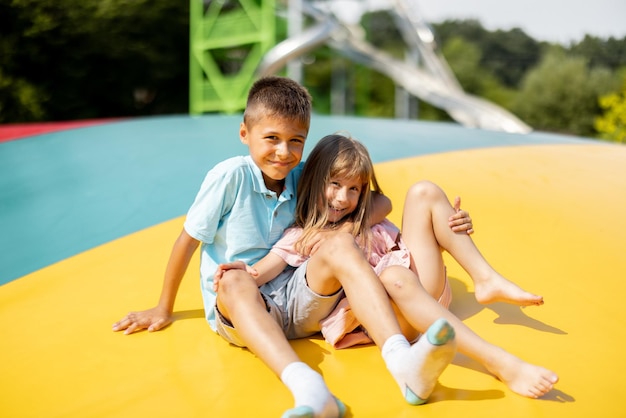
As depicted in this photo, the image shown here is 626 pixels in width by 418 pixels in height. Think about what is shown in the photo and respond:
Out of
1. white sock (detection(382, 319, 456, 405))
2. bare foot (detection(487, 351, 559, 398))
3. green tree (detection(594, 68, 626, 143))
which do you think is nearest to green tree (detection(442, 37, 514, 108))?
green tree (detection(594, 68, 626, 143))

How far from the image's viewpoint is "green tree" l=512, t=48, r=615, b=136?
16891 mm

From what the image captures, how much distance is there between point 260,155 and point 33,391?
80 cm

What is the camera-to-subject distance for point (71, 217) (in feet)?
8.95

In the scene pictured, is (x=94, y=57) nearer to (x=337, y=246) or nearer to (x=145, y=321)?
(x=145, y=321)

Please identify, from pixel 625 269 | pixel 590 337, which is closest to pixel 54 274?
pixel 590 337

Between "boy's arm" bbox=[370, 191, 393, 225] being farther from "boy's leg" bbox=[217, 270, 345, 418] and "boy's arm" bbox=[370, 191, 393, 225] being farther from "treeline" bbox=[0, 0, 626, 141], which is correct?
"treeline" bbox=[0, 0, 626, 141]

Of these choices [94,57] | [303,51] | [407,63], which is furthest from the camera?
[94,57]

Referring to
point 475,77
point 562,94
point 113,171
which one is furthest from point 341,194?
point 475,77

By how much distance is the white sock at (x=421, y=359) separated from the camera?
1186 mm

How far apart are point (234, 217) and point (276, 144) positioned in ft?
0.75

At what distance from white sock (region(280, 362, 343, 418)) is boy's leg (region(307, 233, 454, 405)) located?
6.4 inches

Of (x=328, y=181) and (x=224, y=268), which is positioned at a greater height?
(x=328, y=181)

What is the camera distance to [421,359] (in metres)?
1.23

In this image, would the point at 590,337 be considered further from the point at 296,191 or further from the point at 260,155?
the point at 260,155
